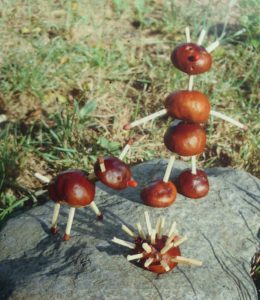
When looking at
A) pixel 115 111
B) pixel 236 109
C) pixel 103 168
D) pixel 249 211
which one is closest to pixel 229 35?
pixel 236 109

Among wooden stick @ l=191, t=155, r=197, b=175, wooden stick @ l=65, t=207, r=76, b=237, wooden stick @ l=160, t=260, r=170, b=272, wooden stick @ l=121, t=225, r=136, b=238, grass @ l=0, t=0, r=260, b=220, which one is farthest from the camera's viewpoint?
grass @ l=0, t=0, r=260, b=220

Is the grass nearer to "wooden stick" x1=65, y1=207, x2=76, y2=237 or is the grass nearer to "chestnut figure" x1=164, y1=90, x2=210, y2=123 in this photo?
"wooden stick" x1=65, y1=207, x2=76, y2=237

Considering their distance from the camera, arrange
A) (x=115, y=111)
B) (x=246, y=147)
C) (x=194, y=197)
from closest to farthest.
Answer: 1. (x=194, y=197)
2. (x=246, y=147)
3. (x=115, y=111)

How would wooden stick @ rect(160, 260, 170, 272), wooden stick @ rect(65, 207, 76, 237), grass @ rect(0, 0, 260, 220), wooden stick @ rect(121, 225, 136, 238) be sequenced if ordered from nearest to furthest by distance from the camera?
wooden stick @ rect(160, 260, 170, 272) < wooden stick @ rect(121, 225, 136, 238) < wooden stick @ rect(65, 207, 76, 237) < grass @ rect(0, 0, 260, 220)

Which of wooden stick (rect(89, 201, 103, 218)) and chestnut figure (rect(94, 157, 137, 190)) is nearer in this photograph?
chestnut figure (rect(94, 157, 137, 190))

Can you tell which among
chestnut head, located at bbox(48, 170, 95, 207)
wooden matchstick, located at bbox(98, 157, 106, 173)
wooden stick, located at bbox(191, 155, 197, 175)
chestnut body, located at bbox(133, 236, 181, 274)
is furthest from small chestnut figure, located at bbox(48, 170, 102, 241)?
wooden stick, located at bbox(191, 155, 197, 175)

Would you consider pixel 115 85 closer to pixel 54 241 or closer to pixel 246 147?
pixel 246 147

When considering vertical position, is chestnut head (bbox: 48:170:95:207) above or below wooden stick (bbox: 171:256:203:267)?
above
